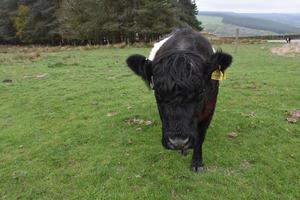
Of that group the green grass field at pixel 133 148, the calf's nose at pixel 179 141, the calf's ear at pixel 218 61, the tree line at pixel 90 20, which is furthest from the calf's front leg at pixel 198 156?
the tree line at pixel 90 20

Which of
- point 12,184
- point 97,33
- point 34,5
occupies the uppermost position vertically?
point 34,5

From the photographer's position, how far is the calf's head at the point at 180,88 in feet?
14.7

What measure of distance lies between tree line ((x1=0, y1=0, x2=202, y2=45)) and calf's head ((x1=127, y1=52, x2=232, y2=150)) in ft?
116

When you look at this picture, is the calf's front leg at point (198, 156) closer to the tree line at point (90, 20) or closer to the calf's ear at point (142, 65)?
the calf's ear at point (142, 65)

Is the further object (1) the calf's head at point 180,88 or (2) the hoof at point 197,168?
(2) the hoof at point 197,168

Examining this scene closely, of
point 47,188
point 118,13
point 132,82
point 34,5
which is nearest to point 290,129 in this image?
point 47,188

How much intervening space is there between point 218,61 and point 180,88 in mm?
787

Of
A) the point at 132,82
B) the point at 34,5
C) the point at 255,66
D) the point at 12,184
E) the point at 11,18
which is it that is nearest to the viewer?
the point at 12,184

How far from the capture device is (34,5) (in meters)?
58.8

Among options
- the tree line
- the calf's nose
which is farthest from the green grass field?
the tree line

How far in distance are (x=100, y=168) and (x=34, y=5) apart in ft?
191

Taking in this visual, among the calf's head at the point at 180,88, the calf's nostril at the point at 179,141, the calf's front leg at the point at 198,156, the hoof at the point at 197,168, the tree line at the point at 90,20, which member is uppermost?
the tree line at the point at 90,20

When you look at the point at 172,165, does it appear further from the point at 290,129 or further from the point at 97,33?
the point at 97,33

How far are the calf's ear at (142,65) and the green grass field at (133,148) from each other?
2.07 m
